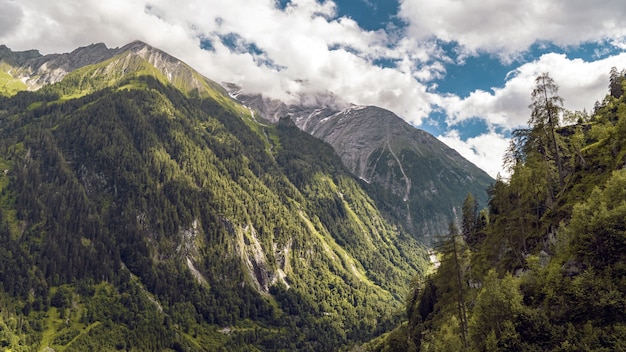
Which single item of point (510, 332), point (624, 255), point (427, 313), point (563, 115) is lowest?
point (427, 313)

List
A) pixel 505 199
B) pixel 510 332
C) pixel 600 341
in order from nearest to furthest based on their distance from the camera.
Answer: pixel 600 341
pixel 510 332
pixel 505 199

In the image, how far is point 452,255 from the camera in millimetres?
69812

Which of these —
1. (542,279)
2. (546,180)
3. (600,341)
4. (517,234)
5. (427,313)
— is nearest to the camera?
(600,341)

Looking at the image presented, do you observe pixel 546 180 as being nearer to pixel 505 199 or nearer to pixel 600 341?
pixel 505 199

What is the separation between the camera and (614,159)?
66750 mm

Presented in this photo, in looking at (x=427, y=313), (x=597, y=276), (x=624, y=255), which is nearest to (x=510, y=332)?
(x=597, y=276)

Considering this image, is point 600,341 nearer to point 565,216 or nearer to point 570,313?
point 570,313

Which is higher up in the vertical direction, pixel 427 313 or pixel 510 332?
pixel 510 332

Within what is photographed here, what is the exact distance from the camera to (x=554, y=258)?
54750 mm

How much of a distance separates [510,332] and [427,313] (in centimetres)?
8129

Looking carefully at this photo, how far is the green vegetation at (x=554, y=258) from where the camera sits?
146ft

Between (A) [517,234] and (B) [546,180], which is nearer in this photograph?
(B) [546,180]

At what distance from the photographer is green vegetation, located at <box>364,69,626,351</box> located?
44.5 meters

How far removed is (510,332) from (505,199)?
147 feet
